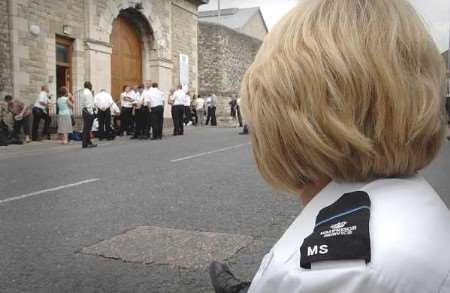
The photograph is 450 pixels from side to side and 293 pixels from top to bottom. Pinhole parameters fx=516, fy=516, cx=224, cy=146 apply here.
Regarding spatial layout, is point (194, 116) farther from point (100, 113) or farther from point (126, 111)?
point (100, 113)

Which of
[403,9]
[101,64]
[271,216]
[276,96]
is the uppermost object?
[101,64]

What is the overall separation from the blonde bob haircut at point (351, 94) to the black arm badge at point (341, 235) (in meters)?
0.12

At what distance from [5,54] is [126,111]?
3955 mm

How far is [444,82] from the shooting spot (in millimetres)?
1001

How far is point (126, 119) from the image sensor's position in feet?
55.2

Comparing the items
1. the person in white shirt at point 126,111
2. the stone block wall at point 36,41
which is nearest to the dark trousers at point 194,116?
the person in white shirt at point 126,111

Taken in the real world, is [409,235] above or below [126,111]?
below

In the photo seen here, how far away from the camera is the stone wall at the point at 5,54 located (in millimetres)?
14211

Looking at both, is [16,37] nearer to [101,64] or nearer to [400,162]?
[101,64]

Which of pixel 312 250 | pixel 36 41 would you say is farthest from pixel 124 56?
pixel 312 250

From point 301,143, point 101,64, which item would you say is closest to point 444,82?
point 301,143

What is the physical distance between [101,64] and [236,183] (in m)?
13.0

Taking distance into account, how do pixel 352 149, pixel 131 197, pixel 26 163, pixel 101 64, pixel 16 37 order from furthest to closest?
pixel 101 64, pixel 16 37, pixel 26 163, pixel 131 197, pixel 352 149

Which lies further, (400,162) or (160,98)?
(160,98)
